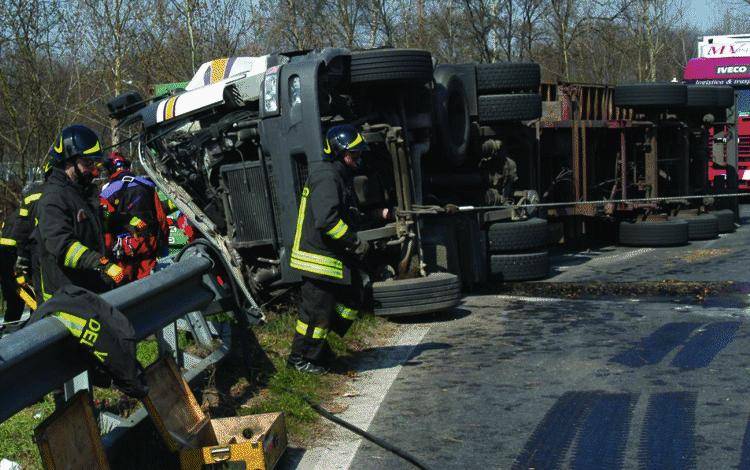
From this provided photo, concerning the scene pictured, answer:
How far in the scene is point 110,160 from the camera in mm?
9422

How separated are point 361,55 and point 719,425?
463cm

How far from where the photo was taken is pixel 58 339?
13.0 ft

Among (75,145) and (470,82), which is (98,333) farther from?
(470,82)

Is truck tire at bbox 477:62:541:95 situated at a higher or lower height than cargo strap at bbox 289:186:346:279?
higher

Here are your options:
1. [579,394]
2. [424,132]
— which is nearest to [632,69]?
[424,132]

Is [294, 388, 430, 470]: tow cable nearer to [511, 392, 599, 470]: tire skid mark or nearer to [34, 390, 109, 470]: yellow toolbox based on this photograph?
[511, 392, 599, 470]: tire skid mark

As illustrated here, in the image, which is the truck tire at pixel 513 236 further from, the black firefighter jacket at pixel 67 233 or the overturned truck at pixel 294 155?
the black firefighter jacket at pixel 67 233

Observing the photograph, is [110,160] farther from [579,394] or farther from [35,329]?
[35,329]

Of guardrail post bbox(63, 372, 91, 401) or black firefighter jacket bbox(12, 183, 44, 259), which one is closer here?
guardrail post bbox(63, 372, 91, 401)

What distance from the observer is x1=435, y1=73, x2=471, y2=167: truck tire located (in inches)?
392

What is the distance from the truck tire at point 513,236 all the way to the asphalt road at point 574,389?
107 cm

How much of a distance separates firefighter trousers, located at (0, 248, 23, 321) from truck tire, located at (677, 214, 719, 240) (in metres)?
9.81

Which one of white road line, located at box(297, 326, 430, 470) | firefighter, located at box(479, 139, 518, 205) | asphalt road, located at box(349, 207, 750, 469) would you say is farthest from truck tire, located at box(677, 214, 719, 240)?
white road line, located at box(297, 326, 430, 470)

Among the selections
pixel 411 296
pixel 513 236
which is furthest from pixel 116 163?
pixel 513 236
